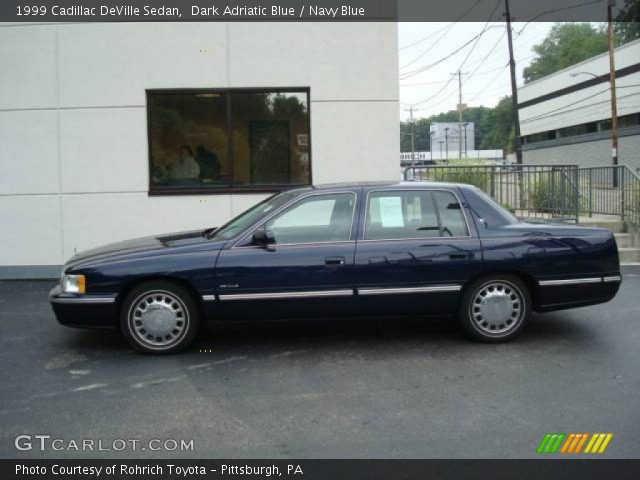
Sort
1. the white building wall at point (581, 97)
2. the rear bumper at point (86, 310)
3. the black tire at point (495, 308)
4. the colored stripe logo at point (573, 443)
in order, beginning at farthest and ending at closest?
the white building wall at point (581, 97), the black tire at point (495, 308), the rear bumper at point (86, 310), the colored stripe logo at point (573, 443)

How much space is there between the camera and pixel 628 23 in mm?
48812

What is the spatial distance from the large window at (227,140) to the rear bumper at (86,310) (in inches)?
172

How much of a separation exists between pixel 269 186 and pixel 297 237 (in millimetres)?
4376

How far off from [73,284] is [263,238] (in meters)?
1.76

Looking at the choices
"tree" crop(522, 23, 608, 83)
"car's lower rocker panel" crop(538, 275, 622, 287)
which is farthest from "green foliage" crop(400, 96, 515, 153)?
"car's lower rocker panel" crop(538, 275, 622, 287)

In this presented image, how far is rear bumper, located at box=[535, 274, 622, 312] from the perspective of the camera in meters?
5.98

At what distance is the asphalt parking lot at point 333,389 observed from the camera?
3.97 m

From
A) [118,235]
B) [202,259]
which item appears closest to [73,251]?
[118,235]

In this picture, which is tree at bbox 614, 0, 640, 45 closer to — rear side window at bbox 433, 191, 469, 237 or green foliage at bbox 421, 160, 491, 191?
green foliage at bbox 421, 160, 491, 191

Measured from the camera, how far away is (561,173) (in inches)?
460

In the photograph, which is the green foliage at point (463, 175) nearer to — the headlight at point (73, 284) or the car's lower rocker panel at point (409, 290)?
the car's lower rocker panel at point (409, 290)

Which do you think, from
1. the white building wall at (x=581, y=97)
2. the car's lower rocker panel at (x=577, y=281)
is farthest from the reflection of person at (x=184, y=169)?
the white building wall at (x=581, y=97)

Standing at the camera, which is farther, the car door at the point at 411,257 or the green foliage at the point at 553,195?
the green foliage at the point at 553,195
